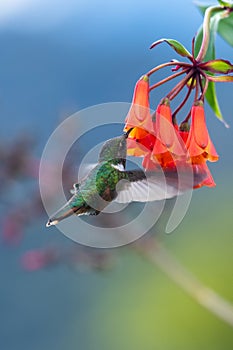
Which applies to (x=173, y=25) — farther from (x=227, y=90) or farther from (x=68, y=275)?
(x=68, y=275)

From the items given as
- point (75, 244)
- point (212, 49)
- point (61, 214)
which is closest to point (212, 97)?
point (212, 49)

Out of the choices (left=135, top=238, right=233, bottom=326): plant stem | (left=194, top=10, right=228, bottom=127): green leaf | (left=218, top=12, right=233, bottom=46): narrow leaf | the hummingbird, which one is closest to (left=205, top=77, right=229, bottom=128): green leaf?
(left=194, top=10, right=228, bottom=127): green leaf

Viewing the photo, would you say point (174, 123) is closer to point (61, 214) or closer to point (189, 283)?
point (61, 214)

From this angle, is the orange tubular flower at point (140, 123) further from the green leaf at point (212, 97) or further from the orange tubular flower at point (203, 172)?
the green leaf at point (212, 97)

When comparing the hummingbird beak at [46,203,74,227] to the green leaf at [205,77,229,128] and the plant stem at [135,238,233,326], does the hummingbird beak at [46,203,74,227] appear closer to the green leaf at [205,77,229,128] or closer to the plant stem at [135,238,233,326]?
the green leaf at [205,77,229,128]

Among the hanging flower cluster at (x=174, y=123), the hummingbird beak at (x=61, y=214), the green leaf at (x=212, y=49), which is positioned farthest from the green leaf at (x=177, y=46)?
the hummingbird beak at (x=61, y=214)
